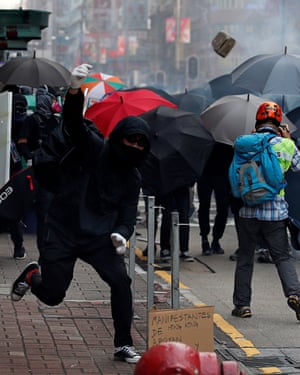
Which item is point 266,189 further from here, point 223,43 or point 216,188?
point 223,43

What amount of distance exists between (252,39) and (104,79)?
32.1 metres

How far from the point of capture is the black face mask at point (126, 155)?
6609 millimetres

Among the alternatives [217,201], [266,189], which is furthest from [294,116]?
[266,189]

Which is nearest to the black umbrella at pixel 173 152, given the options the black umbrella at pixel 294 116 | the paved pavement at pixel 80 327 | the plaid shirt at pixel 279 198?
the paved pavement at pixel 80 327

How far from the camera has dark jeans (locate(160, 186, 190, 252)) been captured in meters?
11.7

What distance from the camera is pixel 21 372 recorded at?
6.47 meters

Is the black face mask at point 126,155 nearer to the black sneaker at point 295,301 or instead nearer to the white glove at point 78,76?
the white glove at point 78,76

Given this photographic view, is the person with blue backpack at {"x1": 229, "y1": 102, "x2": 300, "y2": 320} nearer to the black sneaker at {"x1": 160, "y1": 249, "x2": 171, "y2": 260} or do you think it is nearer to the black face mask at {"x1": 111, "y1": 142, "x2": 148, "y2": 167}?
the black face mask at {"x1": 111, "y1": 142, "x2": 148, "y2": 167}

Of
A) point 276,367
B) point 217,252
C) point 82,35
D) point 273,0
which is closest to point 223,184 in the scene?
point 217,252

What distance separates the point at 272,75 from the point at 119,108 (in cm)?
173

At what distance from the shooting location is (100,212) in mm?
6738

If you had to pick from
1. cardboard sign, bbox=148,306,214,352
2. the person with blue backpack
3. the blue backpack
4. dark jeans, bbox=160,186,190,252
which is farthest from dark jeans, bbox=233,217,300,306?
dark jeans, bbox=160,186,190,252

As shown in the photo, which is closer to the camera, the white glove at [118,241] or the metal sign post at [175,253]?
the white glove at [118,241]

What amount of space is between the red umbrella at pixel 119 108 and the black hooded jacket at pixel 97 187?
5.15m
